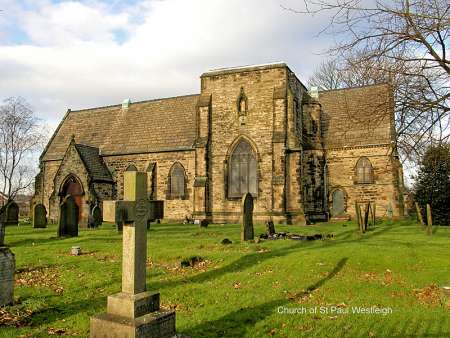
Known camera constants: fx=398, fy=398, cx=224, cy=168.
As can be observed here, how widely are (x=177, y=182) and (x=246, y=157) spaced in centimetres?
602

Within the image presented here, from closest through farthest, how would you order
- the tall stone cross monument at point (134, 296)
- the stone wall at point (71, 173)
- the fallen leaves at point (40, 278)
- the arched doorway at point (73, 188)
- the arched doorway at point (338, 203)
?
the tall stone cross monument at point (134, 296) < the fallen leaves at point (40, 278) < the stone wall at point (71, 173) < the arched doorway at point (73, 188) < the arched doorway at point (338, 203)

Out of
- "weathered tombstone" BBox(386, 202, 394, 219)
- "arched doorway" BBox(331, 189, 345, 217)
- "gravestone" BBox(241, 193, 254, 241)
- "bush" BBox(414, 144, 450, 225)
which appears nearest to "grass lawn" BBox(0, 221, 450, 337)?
"gravestone" BBox(241, 193, 254, 241)

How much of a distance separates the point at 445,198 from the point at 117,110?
85.8 feet

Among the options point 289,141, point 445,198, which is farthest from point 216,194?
point 445,198

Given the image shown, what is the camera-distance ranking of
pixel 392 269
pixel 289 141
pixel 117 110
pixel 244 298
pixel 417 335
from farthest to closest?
pixel 117 110, pixel 289 141, pixel 392 269, pixel 244 298, pixel 417 335

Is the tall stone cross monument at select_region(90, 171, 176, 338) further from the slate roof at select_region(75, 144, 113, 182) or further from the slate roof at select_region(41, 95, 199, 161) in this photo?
the slate roof at select_region(75, 144, 113, 182)

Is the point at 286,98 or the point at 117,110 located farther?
the point at 117,110

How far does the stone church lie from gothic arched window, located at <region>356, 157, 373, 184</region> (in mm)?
66

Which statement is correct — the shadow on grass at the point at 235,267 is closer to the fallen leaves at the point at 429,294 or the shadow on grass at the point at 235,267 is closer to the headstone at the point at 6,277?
the headstone at the point at 6,277

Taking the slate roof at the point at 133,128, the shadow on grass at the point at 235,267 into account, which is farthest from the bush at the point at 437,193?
the shadow on grass at the point at 235,267

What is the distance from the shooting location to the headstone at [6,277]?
24.0 feet

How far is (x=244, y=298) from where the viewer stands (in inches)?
316

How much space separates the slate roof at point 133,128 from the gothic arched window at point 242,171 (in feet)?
13.8

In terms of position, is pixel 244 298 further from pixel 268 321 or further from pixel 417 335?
pixel 417 335
